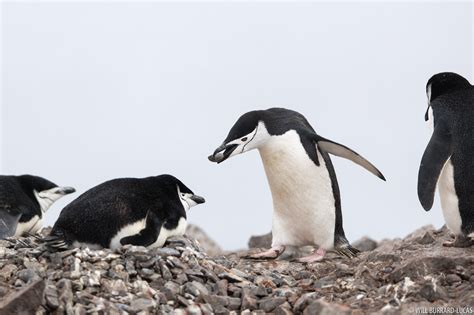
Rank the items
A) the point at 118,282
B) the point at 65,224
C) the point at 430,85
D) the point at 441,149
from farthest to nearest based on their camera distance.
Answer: the point at 430,85 < the point at 441,149 < the point at 65,224 < the point at 118,282

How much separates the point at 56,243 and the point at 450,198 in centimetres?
325

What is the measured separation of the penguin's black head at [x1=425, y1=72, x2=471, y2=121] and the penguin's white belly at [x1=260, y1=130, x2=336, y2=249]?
119 centimetres

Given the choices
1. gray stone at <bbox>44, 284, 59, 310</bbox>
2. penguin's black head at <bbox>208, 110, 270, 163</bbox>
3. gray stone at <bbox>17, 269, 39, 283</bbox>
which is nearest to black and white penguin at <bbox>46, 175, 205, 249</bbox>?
gray stone at <bbox>17, 269, 39, 283</bbox>

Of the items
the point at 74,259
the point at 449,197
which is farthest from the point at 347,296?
the point at 74,259

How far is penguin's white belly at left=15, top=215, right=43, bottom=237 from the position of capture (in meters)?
8.84

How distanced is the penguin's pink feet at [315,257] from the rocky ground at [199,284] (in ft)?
2.51

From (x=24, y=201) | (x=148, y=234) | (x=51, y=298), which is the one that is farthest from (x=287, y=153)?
(x=51, y=298)

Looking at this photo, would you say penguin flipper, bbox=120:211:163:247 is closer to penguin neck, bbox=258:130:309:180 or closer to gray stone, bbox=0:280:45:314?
gray stone, bbox=0:280:45:314

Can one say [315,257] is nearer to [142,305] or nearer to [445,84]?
[445,84]

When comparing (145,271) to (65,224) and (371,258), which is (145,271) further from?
(371,258)

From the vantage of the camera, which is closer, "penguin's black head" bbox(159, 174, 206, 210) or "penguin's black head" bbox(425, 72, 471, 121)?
"penguin's black head" bbox(159, 174, 206, 210)

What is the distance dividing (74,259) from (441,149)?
3.14 metres

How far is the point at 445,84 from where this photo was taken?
801 cm

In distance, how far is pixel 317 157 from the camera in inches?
A: 327
